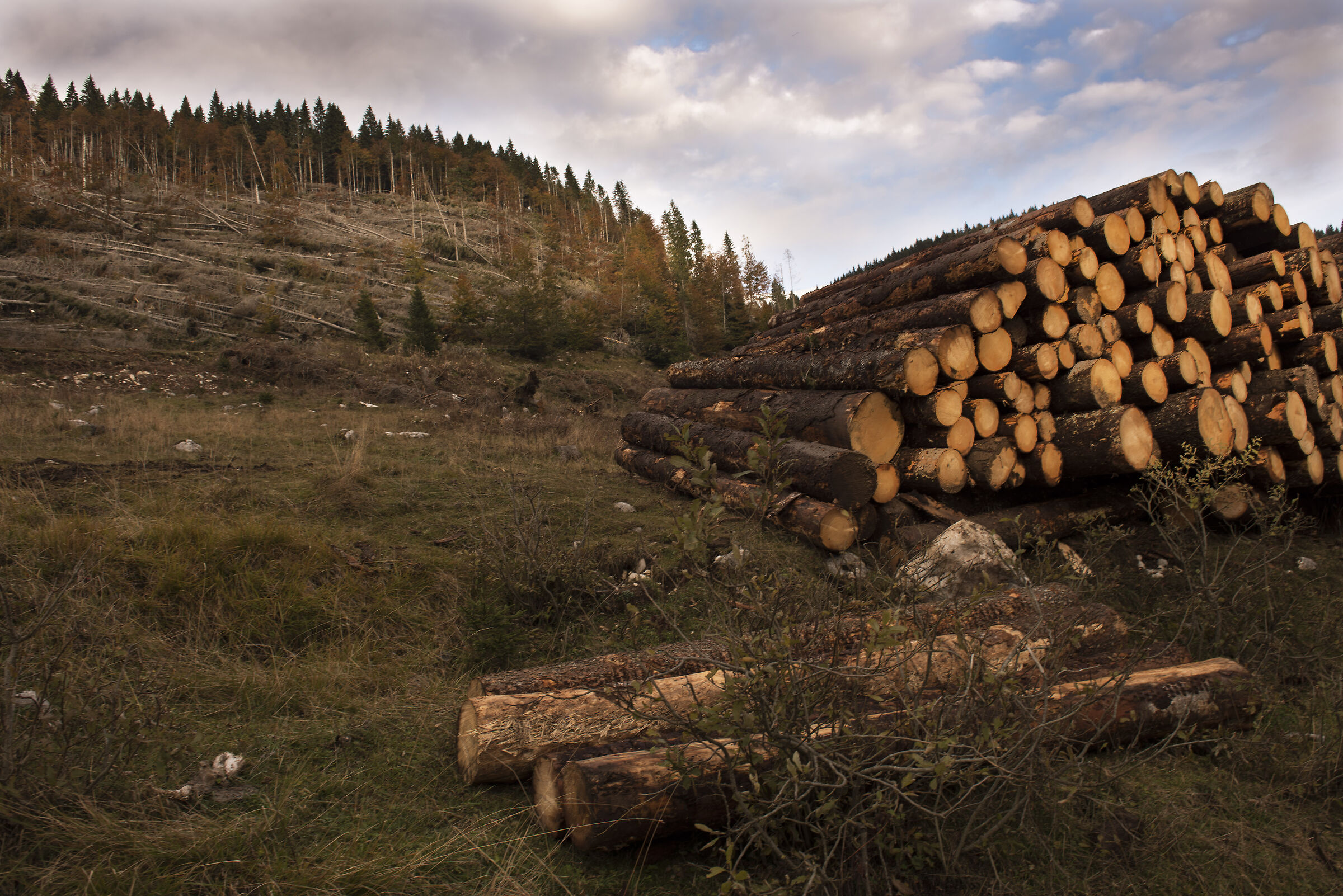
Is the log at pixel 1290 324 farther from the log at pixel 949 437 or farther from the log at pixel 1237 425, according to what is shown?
the log at pixel 949 437

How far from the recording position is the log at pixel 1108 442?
528 centimetres

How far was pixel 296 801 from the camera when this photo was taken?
7.35ft

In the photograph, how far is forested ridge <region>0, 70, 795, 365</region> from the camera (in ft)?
86.0

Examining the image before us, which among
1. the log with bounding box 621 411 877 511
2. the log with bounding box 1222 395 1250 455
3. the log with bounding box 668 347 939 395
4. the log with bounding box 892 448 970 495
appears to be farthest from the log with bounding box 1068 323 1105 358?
the log with bounding box 621 411 877 511

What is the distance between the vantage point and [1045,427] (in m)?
5.75

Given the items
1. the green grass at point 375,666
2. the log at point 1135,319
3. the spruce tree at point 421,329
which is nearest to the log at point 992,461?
the green grass at point 375,666

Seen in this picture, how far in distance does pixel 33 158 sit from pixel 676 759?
174ft

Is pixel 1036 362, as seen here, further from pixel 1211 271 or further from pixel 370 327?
pixel 370 327

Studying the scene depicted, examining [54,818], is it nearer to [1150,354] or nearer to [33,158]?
[1150,354]

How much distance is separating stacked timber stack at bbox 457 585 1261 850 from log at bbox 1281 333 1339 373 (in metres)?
5.24

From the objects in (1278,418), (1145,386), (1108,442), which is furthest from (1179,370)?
(1108,442)

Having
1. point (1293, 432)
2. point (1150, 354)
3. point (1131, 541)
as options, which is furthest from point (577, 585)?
point (1293, 432)

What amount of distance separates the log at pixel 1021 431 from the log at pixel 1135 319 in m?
1.39

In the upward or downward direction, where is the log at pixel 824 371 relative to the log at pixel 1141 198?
downward
